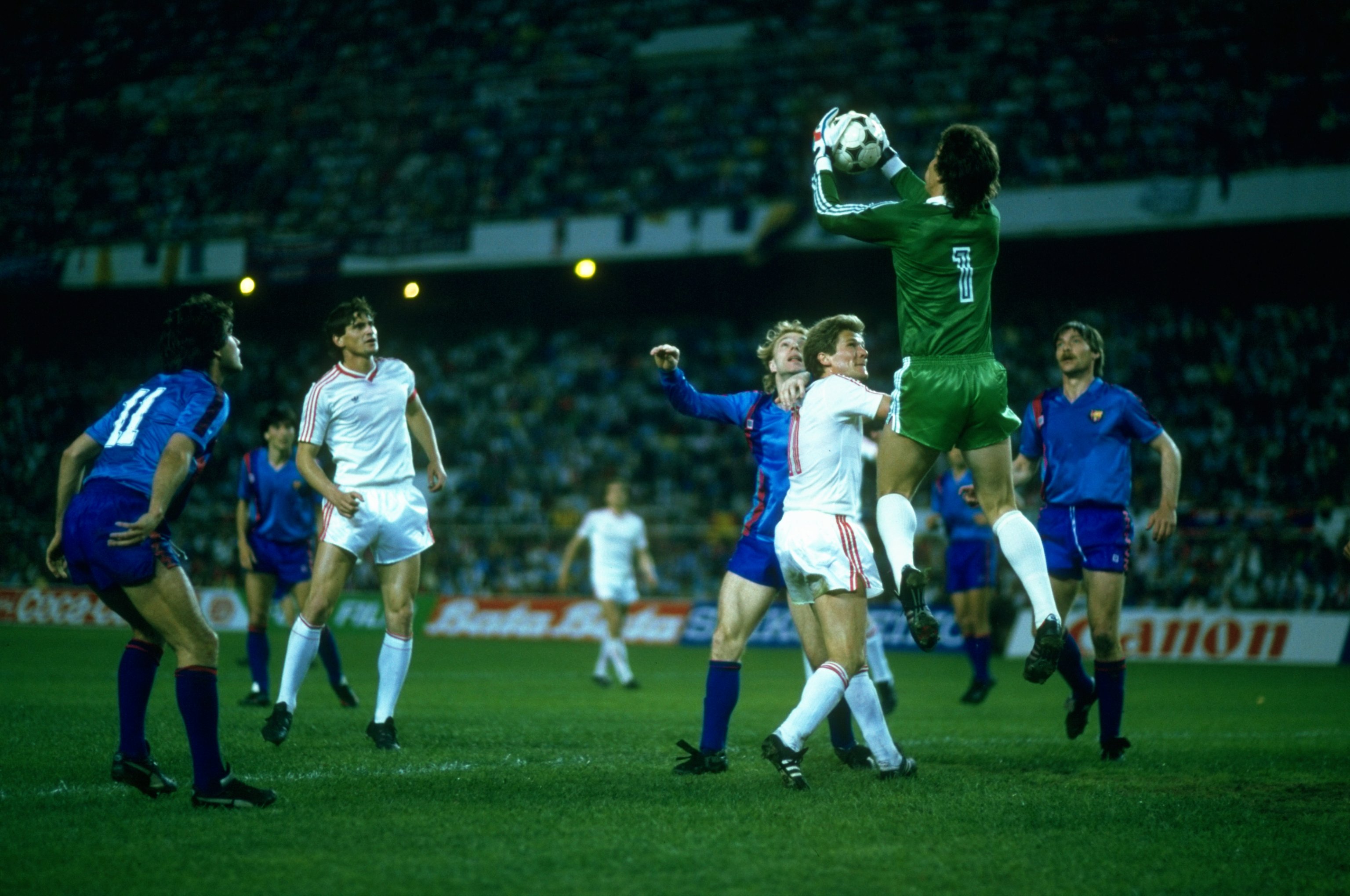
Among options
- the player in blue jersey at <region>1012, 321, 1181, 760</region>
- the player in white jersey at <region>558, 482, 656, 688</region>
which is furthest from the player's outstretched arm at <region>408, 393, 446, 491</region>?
the player in white jersey at <region>558, 482, 656, 688</region>

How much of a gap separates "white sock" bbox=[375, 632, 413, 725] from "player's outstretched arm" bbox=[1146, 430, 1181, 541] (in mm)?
4364

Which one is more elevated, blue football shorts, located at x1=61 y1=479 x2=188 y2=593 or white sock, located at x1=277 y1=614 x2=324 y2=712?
blue football shorts, located at x1=61 y1=479 x2=188 y2=593

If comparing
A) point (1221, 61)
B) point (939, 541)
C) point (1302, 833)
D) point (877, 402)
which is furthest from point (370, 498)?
point (1221, 61)

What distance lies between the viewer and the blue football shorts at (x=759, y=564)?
713 centimetres

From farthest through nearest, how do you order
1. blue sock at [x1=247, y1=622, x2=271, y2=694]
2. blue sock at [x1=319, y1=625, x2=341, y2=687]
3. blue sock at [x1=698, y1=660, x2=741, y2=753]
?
blue sock at [x1=247, y1=622, x2=271, y2=694] < blue sock at [x1=319, y1=625, x2=341, y2=687] < blue sock at [x1=698, y1=660, x2=741, y2=753]

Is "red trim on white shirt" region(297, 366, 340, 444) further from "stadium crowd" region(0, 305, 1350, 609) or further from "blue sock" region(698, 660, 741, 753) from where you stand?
"stadium crowd" region(0, 305, 1350, 609)

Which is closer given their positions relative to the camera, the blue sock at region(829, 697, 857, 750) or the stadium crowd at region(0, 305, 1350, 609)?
the blue sock at region(829, 697, 857, 750)

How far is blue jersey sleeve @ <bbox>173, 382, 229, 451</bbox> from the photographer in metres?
5.70

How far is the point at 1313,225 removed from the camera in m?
22.6

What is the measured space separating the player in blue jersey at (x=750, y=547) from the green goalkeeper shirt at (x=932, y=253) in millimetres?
1002

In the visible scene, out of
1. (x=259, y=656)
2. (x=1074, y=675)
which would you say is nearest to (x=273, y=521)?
(x=259, y=656)

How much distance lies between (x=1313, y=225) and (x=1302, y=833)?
1968 centimetres

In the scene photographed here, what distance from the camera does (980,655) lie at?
481 inches

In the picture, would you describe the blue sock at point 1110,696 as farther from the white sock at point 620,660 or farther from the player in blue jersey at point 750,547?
the white sock at point 620,660
